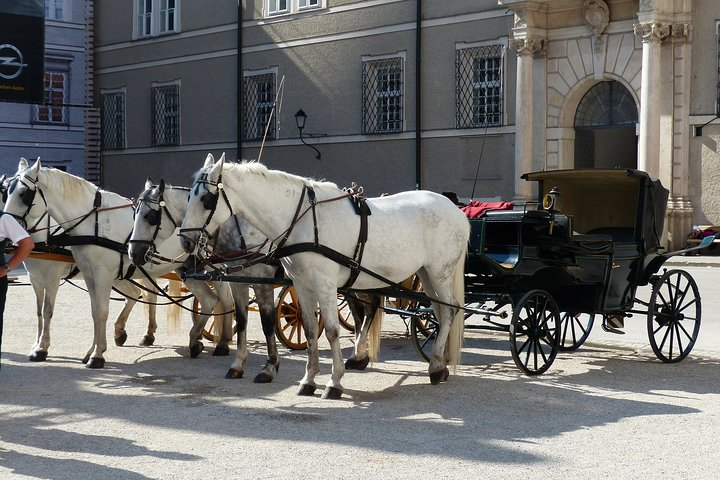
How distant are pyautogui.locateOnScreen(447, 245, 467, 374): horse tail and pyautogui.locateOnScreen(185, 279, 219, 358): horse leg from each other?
266cm

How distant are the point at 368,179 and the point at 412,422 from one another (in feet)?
71.4

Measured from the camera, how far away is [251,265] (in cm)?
934

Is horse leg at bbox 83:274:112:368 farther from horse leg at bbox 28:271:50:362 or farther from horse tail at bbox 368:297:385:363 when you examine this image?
horse tail at bbox 368:297:385:363

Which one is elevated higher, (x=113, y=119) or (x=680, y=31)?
(x=680, y=31)

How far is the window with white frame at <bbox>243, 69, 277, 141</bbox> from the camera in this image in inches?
1248

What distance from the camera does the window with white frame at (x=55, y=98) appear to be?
3694 cm

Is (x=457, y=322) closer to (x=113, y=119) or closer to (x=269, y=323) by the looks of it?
(x=269, y=323)

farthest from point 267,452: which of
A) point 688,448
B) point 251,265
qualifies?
point 251,265

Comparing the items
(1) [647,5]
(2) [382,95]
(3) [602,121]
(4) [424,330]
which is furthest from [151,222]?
(2) [382,95]

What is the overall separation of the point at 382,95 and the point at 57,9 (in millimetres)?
14223

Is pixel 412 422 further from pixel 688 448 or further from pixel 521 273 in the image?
pixel 521 273

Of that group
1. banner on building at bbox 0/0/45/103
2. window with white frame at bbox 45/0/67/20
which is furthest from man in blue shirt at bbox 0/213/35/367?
window with white frame at bbox 45/0/67/20

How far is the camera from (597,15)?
24.3 m

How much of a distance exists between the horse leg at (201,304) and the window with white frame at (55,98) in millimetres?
27575
